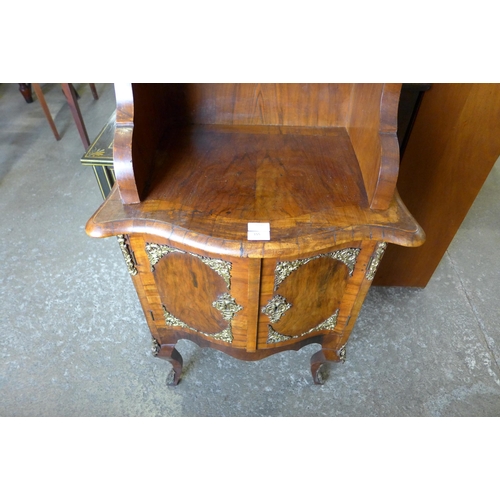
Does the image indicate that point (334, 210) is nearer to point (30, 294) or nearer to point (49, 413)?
point (49, 413)

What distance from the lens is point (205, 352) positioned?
1.48 metres

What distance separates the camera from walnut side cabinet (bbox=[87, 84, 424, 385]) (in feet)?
2.39

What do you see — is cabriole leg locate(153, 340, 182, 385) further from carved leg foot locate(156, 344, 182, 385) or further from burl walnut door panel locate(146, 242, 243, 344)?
burl walnut door panel locate(146, 242, 243, 344)

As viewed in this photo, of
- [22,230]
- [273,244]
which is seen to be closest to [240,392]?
[273,244]

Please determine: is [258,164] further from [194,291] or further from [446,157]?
A: [446,157]

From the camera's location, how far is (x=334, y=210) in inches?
30.3

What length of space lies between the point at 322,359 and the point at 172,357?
0.48 meters

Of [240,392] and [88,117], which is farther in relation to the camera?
[88,117]

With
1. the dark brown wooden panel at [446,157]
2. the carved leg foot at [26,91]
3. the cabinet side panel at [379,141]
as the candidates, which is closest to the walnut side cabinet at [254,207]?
the cabinet side panel at [379,141]

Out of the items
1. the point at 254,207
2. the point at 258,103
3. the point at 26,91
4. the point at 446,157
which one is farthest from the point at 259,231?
the point at 26,91

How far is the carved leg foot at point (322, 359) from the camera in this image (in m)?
1.15

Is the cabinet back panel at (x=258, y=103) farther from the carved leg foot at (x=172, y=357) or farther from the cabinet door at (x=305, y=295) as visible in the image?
the carved leg foot at (x=172, y=357)

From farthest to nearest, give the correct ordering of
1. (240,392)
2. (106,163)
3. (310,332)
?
(240,392) → (106,163) → (310,332)

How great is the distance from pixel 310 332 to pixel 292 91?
0.64 metres
